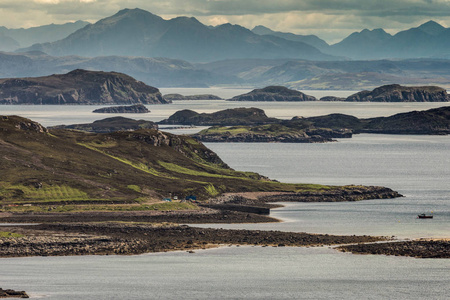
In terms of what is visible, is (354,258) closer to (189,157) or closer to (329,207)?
(329,207)

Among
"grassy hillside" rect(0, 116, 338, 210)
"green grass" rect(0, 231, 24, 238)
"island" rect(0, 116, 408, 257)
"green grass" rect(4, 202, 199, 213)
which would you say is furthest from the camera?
"grassy hillside" rect(0, 116, 338, 210)

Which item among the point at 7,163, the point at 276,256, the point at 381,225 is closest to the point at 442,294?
the point at 276,256

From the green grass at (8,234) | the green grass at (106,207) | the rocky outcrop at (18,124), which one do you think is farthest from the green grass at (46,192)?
the rocky outcrop at (18,124)

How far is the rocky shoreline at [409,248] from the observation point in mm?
103812

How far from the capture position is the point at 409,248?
4203 inches

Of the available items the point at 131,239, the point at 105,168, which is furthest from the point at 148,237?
the point at 105,168

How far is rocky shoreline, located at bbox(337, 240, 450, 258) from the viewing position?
341 feet

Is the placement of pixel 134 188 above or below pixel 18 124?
below

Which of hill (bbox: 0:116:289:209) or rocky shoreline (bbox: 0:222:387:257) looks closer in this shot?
rocky shoreline (bbox: 0:222:387:257)

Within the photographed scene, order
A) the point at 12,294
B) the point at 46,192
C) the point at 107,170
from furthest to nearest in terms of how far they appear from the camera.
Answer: the point at 107,170 → the point at 46,192 → the point at 12,294

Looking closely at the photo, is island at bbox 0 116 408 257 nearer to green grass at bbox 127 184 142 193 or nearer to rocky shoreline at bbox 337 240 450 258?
green grass at bbox 127 184 142 193

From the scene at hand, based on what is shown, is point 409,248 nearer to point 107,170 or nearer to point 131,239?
point 131,239

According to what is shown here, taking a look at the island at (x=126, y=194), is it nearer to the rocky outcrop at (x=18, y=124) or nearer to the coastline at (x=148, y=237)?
the coastline at (x=148, y=237)

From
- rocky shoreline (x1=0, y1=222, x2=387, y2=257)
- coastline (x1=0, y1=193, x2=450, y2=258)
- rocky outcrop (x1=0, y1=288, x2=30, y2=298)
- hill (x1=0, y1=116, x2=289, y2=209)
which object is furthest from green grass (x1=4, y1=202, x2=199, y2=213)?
rocky outcrop (x1=0, y1=288, x2=30, y2=298)
